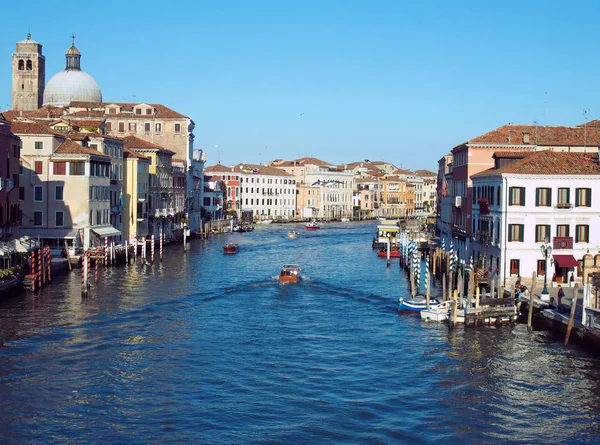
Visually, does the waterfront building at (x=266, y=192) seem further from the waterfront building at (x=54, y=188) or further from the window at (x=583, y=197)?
the window at (x=583, y=197)

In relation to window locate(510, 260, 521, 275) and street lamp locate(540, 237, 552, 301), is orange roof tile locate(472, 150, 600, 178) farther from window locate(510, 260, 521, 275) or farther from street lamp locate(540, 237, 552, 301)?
window locate(510, 260, 521, 275)

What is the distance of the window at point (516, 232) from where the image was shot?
2917cm

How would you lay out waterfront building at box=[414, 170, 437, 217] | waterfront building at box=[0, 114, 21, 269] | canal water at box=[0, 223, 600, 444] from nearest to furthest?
canal water at box=[0, 223, 600, 444], waterfront building at box=[0, 114, 21, 269], waterfront building at box=[414, 170, 437, 217]

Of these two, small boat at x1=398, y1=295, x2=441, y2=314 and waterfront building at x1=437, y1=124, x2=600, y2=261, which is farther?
waterfront building at x1=437, y1=124, x2=600, y2=261

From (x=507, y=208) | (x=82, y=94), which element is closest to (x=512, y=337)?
(x=507, y=208)

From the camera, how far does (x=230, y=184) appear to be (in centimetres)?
9994

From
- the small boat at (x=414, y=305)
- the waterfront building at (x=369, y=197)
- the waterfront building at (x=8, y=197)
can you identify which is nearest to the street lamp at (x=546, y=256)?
the small boat at (x=414, y=305)

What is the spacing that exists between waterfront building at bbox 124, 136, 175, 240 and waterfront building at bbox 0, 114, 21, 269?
21.4m

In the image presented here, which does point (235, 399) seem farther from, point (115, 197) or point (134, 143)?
point (134, 143)

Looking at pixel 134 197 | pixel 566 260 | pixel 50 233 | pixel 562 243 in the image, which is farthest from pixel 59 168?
pixel 566 260

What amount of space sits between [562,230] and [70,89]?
5625 centimetres

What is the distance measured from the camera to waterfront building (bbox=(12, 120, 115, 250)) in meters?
40.0

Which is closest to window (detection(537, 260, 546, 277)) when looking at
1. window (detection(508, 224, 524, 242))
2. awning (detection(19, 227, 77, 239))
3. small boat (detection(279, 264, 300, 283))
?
window (detection(508, 224, 524, 242))

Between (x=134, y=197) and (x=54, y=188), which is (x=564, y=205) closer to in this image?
(x=54, y=188)
